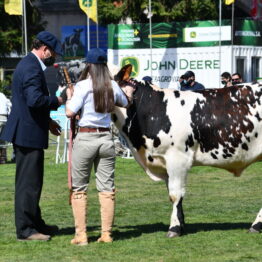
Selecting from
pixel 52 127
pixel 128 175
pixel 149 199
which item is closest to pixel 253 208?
pixel 149 199

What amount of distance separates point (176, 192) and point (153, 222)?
1.23m

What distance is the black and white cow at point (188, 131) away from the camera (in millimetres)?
9570

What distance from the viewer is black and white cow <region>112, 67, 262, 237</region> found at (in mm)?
9570

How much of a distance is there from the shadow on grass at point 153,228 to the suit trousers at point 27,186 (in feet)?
2.18

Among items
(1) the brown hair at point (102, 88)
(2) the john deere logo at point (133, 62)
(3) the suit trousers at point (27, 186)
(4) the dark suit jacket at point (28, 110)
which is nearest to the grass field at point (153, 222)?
(3) the suit trousers at point (27, 186)

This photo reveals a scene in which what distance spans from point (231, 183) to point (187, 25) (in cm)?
2148

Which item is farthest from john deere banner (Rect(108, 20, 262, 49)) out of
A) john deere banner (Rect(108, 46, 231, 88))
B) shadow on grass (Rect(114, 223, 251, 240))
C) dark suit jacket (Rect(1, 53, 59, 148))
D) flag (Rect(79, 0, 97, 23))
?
dark suit jacket (Rect(1, 53, 59, 148))

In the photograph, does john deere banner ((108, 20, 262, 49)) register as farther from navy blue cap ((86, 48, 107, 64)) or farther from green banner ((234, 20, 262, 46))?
navy blue cap ((86, 48, 107, 64))

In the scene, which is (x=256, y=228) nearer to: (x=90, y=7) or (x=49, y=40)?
(x=49, y=40)

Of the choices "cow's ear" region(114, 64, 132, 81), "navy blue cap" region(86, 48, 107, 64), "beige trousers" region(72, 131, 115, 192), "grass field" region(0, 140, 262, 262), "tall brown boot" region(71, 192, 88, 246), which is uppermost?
"navy blue cap" region(86, 48, 107, 64)

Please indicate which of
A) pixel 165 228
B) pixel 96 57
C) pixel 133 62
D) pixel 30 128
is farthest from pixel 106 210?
pixel 133 62

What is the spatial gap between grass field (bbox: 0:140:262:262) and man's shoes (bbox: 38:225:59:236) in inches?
4.7

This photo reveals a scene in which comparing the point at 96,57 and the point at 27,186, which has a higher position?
the point at 96,57

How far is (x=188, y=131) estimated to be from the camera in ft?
31.4
